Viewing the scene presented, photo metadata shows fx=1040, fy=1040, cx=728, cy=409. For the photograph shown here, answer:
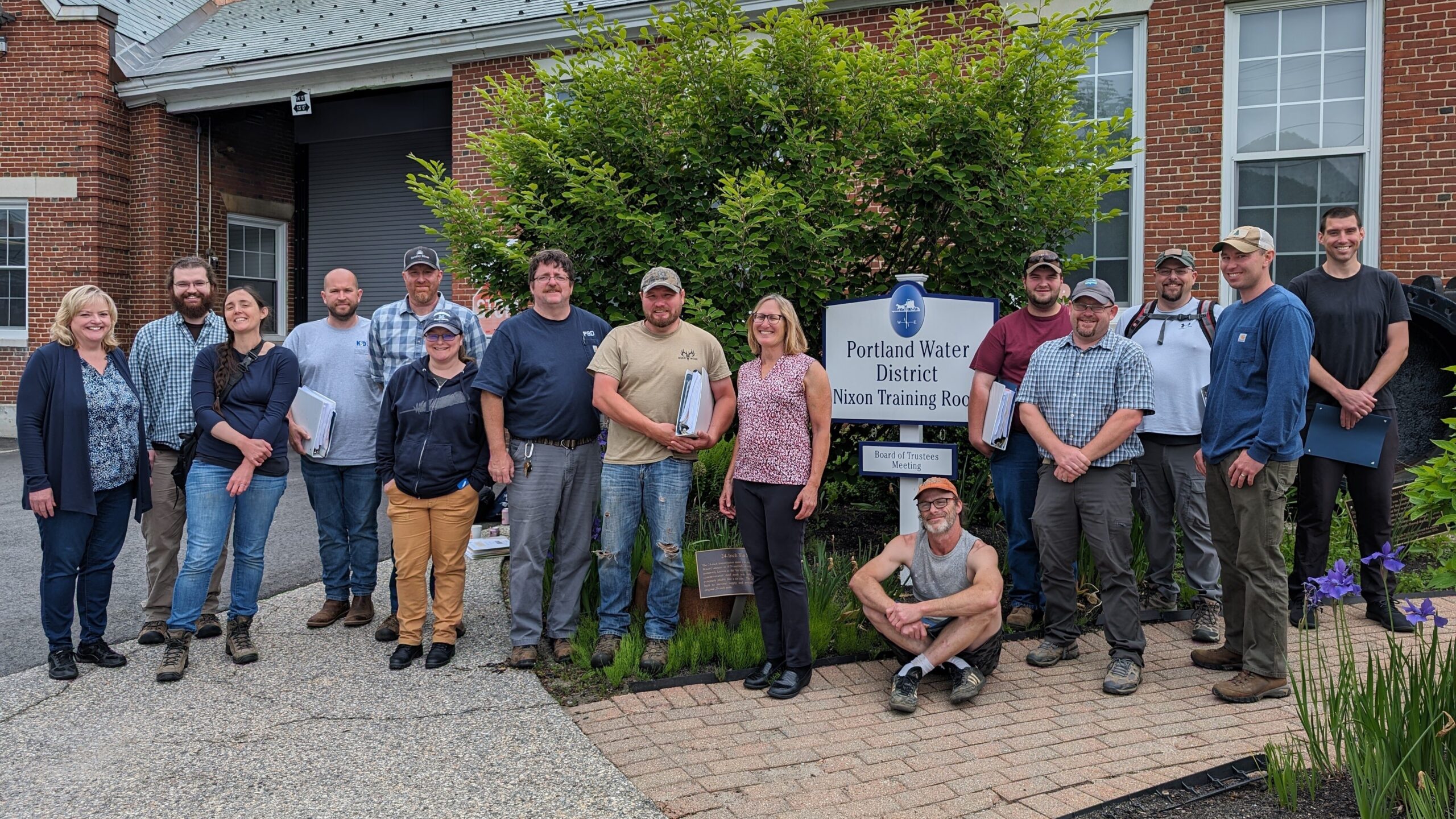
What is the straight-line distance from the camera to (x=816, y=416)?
15.6 ft

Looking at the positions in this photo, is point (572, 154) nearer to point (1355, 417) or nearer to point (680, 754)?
point (680, 754)

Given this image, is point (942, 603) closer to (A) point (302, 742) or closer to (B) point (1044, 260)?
(B) point (1044, 260)

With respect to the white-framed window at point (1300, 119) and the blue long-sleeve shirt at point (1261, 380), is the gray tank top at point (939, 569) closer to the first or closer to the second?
the blue long-sleeve shirt at point (1261, 380)

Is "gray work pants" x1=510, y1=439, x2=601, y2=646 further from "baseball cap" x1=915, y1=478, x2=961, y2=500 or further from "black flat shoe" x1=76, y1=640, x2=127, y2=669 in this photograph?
"black flat shoe" x1=76, y1=640, x2=127, y2=669

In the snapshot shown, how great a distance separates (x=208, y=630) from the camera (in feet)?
18.1

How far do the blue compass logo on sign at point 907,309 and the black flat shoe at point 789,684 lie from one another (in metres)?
1.97

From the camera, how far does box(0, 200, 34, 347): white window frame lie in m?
15.4

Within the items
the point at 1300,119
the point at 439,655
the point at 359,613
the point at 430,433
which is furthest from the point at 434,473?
the point at 1300,119

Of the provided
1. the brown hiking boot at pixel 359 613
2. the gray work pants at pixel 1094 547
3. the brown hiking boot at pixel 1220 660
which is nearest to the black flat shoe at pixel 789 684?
the gray work pants at pixel 1094 547

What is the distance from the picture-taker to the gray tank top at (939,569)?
4629 millimetres

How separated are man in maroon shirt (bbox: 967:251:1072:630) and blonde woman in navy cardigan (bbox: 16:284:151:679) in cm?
426

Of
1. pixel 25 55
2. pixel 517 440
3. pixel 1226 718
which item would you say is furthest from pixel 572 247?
pixel 25 55

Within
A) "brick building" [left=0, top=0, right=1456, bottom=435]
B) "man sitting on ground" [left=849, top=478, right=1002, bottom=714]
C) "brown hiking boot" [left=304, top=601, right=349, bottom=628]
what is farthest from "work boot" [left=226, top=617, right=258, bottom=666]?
"brick building" [left=0, top=0, right=1456, bottom=435]

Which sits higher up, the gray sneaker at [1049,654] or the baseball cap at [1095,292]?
the baseball cap at [1095,292]
